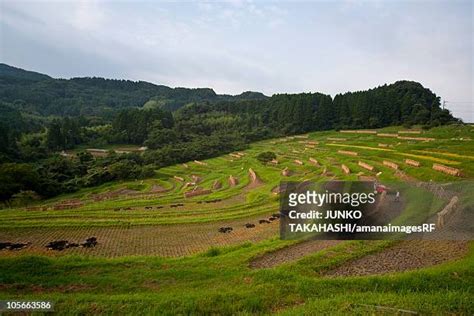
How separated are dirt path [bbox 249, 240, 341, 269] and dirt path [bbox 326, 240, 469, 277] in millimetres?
1821

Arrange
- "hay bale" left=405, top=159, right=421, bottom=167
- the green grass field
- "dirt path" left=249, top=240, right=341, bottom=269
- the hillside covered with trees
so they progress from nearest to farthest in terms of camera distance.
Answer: the green grass field
"dirt path" left=249, top=240, right=341, bottom=269
"hay bale" left=405, top=159, right=421, bottom=167
the hillside covered with trees

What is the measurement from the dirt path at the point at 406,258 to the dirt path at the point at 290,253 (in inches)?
71.7

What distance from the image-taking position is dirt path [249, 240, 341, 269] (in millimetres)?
12226

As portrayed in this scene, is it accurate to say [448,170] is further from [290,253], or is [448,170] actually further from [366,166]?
[290,253]

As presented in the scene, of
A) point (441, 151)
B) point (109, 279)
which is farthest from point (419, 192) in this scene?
point (109, 279)

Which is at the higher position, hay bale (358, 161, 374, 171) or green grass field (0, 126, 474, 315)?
hay bale (358, 161, 374, 171)

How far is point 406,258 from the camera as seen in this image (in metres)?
12.0

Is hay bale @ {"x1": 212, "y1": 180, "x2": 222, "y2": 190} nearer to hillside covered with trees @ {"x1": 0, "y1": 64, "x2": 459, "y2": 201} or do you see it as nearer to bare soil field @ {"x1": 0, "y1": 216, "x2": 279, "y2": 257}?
hillside covered with trees @ {"x1": 0, "y1": 64, "x2": 459, "y2": 201}

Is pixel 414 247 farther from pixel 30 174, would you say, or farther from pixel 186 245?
pixel 30 174

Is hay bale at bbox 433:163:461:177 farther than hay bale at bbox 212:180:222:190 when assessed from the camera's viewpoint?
No

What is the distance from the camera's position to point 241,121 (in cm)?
10662

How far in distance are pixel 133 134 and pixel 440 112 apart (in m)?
77.0

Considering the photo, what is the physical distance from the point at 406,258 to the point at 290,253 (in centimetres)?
413

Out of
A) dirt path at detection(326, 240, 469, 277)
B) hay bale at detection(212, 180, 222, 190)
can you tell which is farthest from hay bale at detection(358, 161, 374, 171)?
dirt path at detection(326, 240, 469, 277)
